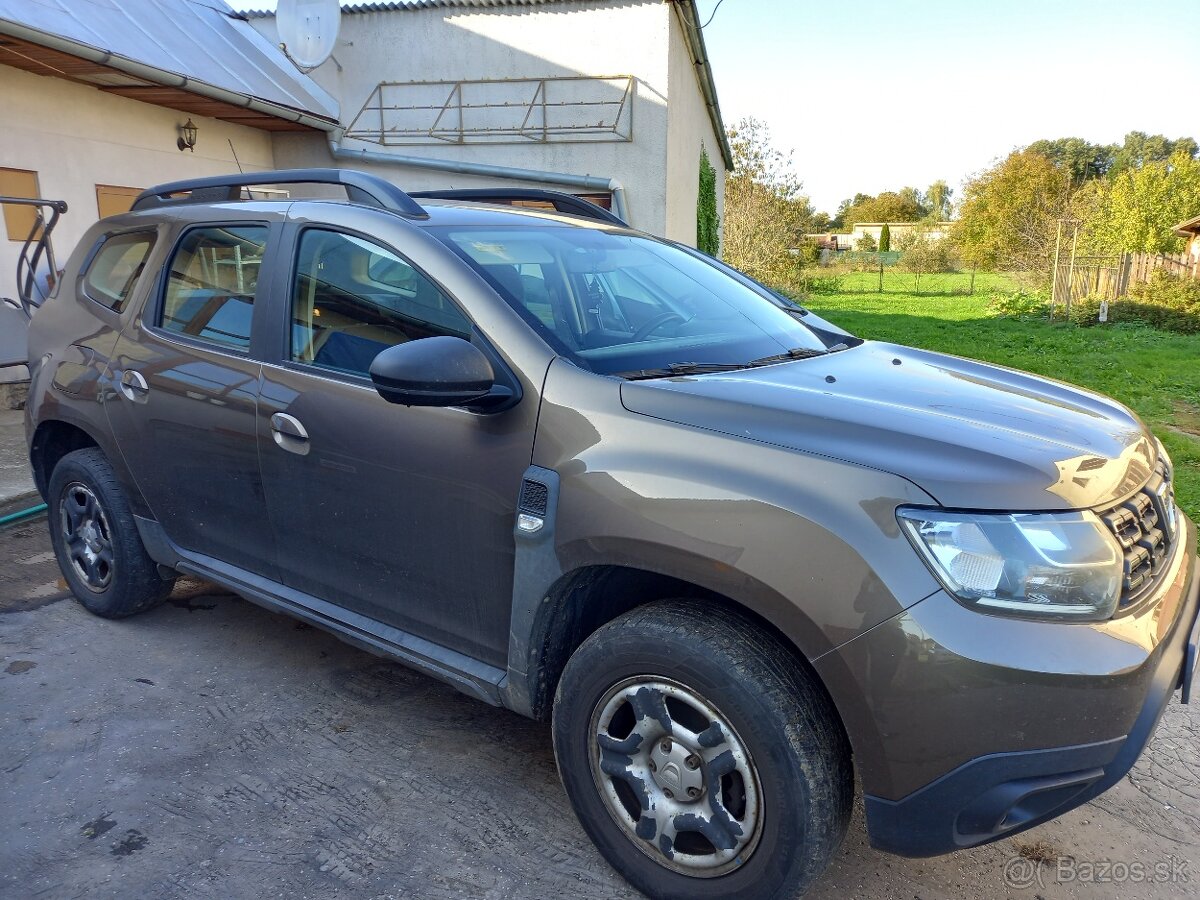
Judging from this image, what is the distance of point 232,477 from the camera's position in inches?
119

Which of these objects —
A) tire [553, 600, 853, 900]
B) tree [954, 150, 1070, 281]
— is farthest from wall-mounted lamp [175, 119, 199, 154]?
→ tree [954, 150, 1070, 281]

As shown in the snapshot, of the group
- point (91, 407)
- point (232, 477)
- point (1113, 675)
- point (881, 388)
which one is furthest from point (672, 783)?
point (91, 407)

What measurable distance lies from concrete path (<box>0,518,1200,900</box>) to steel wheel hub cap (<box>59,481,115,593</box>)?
333 mm

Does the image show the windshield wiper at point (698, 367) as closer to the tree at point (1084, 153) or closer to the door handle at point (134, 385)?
the door handle at point (134, 385)

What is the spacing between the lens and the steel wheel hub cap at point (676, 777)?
2.00 metres

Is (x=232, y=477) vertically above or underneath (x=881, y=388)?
underneath

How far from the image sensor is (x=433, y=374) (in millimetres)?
2168

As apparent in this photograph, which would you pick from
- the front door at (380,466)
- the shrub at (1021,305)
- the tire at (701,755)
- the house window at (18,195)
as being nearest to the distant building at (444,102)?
the house window at (18,195)

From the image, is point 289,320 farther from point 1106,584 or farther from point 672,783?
point 1106,584

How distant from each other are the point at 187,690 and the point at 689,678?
2.21m

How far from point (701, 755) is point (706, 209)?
17494 millimetres

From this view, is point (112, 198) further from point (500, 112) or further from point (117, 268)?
Answer: point (117, 268)

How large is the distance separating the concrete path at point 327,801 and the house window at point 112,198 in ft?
25.1

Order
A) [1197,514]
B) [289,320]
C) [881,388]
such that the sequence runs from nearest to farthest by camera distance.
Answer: [881,388] → [289,320] → [1197,514]
